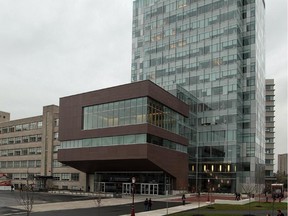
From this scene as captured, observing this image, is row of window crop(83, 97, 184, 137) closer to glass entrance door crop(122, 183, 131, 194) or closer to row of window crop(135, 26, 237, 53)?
glass entrance door crop(122, 183, 131, 194)

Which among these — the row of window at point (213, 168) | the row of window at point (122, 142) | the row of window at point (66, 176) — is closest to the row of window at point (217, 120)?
the row of window at point (213, 168)

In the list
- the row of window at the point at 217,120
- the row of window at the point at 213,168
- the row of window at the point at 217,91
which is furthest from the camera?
the row of window at the point at 217,91

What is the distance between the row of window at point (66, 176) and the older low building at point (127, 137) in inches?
389

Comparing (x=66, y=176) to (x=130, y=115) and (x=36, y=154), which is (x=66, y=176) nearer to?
(x=36, y=154)

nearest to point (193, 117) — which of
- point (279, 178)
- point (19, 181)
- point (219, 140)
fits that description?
point (219, 140)

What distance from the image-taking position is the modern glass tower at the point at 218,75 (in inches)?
3511

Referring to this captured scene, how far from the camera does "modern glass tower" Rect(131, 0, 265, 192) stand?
293 ft

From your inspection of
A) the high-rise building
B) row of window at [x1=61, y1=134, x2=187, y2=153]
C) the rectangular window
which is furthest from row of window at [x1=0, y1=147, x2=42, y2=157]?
the high-rise building

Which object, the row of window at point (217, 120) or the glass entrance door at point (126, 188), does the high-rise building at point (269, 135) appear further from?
the glass entrance door at point (126, 188)

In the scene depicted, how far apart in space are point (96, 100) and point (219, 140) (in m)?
33.5

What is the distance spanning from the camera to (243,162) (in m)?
89.8

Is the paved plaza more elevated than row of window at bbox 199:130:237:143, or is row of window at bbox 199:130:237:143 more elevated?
row of window at bbox 199:130:237:143

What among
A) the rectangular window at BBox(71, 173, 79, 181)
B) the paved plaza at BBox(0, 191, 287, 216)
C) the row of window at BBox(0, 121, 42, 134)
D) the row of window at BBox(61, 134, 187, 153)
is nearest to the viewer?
the paved plaza at BBox(0, 191, 287, 216)

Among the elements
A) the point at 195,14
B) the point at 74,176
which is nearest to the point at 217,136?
the point at 195,14
